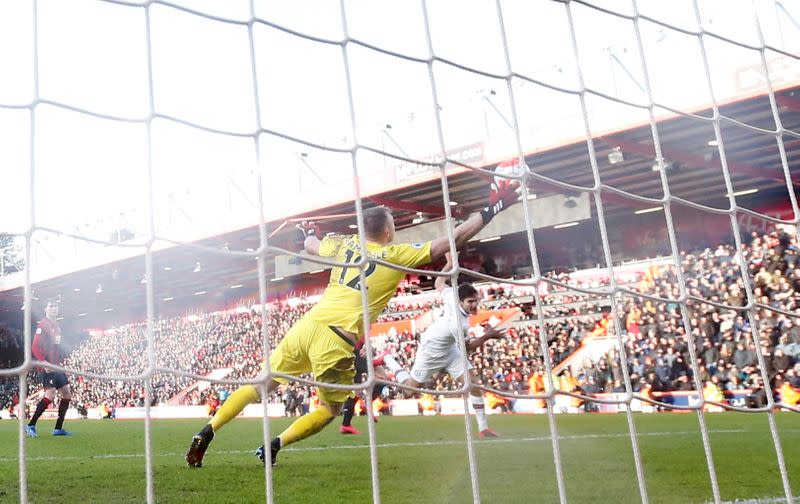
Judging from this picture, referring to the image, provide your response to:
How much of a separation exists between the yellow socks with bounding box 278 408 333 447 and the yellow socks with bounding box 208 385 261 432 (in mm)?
261

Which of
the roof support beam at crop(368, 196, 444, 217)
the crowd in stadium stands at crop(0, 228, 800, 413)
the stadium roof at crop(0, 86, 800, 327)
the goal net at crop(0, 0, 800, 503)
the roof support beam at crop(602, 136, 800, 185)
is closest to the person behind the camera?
the goal net at crop(0, 0, 800, 503)

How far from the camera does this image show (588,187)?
8492 millimetres

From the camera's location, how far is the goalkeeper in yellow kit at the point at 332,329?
3.86 metres

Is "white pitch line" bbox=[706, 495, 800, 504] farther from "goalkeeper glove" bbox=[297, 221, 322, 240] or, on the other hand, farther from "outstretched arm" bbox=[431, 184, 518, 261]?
"goalkeeper glove" bbox=[297, 221, 322, 240]

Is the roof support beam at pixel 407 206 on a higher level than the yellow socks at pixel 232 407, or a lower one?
higher

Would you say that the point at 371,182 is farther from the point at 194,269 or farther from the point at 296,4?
the point at 296,4

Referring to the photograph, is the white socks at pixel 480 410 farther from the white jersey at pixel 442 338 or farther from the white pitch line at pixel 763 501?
the white pitch line at pixel 763 501

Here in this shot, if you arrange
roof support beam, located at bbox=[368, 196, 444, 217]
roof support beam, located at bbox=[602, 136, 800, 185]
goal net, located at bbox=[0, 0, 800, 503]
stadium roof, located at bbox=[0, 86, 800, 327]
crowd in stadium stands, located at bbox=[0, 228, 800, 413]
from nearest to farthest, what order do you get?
goal net, located at bbox=[0, 0, 800, 503]
crowd in stadium stands, located at bbox=[0, 228, 800, 413]
stadium roof, located at bbox=[0, 86, 800, 327]
roof support beam, located at bbox=[602, 136, 800, 185]
roof support beam, located at bbox=[368, 196, 444, 217]

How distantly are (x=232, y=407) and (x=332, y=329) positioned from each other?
0.66m

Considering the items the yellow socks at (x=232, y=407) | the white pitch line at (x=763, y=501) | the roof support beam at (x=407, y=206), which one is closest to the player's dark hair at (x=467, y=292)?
the yellow socks at (x=232, y=407)

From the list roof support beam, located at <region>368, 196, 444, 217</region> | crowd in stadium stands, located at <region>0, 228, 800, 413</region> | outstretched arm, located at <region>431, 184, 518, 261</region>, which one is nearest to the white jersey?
crowd in stadium stands, located at <region>0, 228, 800, 413</region>

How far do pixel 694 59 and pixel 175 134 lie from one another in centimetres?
974

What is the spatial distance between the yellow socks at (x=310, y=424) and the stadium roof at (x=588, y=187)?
4149 millimetres

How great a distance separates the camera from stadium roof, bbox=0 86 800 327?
11.0m
